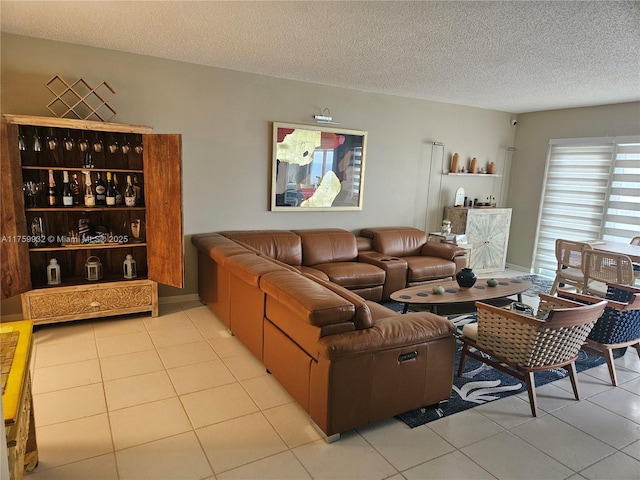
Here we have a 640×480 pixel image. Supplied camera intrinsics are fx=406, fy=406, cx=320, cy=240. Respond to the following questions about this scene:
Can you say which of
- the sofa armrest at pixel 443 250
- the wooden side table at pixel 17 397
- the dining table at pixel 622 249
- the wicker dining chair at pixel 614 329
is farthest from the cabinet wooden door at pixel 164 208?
the dining table at pixel 622 249

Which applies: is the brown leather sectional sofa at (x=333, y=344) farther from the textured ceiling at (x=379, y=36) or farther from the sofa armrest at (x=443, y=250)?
the sofa armrest at (x=443, y=250)

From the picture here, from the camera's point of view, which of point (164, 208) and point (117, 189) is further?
point (117, 189)

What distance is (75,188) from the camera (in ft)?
12.2

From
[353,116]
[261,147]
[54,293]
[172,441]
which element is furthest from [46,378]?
[353,116]

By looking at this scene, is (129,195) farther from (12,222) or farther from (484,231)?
(484,231)

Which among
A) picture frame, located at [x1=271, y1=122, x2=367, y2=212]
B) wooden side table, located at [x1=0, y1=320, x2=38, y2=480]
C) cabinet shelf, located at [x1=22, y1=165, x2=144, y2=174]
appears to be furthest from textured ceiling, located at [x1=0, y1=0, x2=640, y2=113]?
wooden side table, located at [x1=0, y1=320, x2=38, y2=480]

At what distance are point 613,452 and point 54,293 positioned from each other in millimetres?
4108

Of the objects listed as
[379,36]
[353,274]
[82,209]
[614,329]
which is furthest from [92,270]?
[614,329]

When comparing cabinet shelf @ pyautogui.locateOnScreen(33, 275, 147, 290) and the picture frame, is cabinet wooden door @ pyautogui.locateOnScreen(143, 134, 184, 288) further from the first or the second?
the picture frame

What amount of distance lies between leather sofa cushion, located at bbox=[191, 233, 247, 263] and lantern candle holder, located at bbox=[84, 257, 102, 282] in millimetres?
902

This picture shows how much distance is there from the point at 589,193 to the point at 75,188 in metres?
6.36

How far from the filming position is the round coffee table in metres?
3.46

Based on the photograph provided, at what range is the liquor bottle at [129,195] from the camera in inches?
150

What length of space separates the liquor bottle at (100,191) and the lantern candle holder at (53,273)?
646mm
